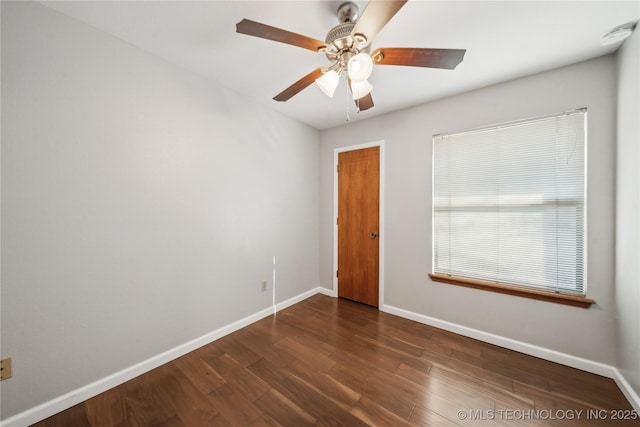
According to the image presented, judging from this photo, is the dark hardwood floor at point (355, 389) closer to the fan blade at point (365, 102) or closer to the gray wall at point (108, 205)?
the gray wall at point (108, 205)

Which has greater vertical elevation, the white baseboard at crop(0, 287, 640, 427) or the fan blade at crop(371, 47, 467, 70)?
the fan blade at crop(371, 47, 467, 70)

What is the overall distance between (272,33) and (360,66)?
1.57ft

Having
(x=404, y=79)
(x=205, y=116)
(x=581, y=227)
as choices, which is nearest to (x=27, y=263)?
(x=205, y=116)

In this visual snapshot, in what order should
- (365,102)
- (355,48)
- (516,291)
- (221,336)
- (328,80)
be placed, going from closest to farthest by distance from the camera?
(355,48) < (328,80) < (365,102) < (516,291) < (221,336)

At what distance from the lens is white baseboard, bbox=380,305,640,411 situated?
5.25ft

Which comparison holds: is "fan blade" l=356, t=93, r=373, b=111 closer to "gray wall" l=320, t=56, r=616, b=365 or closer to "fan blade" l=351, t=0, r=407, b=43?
"fan blade" l=351, t=0, r=407, b=43

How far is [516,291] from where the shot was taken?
208cm

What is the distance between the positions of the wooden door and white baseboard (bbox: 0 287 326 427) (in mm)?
1445

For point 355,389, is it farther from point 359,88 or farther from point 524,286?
point 359,88

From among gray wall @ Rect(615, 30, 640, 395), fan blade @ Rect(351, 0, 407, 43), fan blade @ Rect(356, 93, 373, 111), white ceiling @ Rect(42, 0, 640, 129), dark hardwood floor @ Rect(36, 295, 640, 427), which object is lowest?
dark hardwood floor @ Rect(36, 295, 640, 427)

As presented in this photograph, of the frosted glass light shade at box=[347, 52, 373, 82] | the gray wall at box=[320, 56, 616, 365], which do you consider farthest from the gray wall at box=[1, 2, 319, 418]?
the gray wall at box=[320, 56, 616, 365]

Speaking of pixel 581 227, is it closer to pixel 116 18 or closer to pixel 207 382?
pixel 207 382

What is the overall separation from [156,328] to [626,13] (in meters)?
3.96

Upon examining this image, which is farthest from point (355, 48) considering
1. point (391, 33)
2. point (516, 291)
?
point (516, 291)
